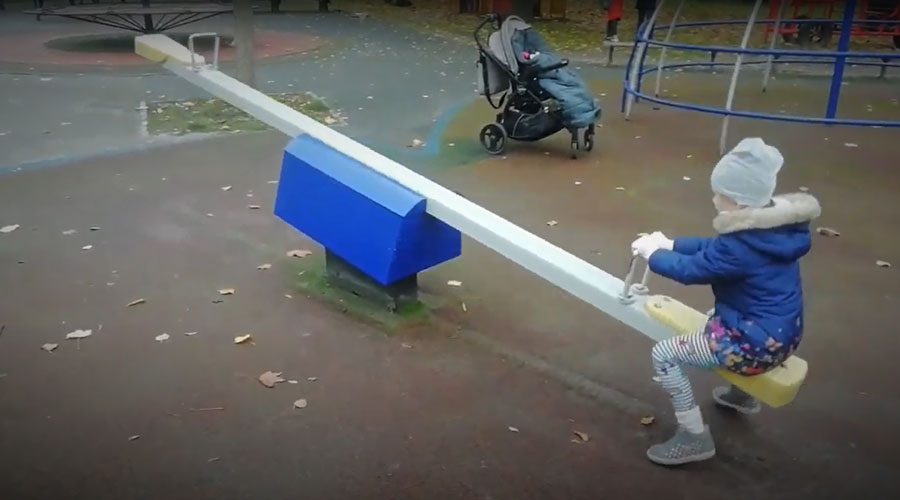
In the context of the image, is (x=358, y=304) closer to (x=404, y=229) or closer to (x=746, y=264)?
(x=404, y=229)

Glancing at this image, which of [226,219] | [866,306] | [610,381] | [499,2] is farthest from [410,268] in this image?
[499,2]

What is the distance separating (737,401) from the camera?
3.19m

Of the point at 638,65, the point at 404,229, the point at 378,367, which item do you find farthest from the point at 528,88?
the point at 378,367

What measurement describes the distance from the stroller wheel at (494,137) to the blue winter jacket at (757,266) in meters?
4.30

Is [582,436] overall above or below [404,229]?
below

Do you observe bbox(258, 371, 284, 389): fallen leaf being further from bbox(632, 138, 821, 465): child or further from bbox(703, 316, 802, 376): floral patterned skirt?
bbox(703, 316, 802, 376): floral patterned skirt

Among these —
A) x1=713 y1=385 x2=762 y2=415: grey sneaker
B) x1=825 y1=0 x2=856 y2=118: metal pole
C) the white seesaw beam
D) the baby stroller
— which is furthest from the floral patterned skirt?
x1=825 y1=0 x2=856 y2=118: metal pole

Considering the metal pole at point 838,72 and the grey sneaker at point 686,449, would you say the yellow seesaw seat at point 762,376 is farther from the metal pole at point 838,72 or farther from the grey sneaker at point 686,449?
the metal pole at point 838,72

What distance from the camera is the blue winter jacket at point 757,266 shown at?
8.09ft

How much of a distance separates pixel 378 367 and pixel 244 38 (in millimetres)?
5934

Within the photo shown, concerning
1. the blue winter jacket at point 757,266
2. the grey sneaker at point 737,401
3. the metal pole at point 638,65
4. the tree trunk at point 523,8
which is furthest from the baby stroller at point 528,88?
the tree trunk at point 523,8

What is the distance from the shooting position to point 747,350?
2582mm

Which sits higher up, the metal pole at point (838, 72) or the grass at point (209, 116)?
the metal pole at point (838, 72)

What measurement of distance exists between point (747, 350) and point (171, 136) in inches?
240
